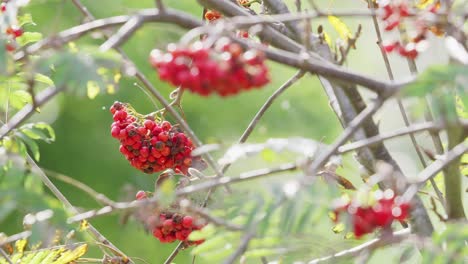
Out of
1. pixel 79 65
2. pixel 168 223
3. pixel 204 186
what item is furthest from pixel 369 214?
pixel 168 223

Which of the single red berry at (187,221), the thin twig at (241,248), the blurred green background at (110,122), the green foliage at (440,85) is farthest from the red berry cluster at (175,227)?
the blurred green background at (110,122)

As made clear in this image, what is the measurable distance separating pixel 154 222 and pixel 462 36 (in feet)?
1.63

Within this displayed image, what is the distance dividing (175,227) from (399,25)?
62 cm

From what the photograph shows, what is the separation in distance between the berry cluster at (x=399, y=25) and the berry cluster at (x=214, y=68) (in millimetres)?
282

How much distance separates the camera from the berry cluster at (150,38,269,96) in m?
1.07

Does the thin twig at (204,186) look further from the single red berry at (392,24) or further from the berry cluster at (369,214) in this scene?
the single red berry at (392,24)

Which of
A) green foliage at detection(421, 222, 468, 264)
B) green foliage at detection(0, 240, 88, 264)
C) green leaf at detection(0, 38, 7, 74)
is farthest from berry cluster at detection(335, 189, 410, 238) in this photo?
green foliage at detection(0, 240, 88, 264)

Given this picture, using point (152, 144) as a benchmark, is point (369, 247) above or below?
below

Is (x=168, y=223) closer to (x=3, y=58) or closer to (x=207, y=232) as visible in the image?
(x=207, y=232)

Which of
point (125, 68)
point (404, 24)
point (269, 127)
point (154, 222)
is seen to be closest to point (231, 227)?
Answer: point (154, 222)

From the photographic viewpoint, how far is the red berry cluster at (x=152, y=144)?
71.2 inches

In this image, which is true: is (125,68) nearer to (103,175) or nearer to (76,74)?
(76,74)

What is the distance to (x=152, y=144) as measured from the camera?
1.81 meters

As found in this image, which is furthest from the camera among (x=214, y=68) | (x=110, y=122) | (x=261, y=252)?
(x=110, y=122)
